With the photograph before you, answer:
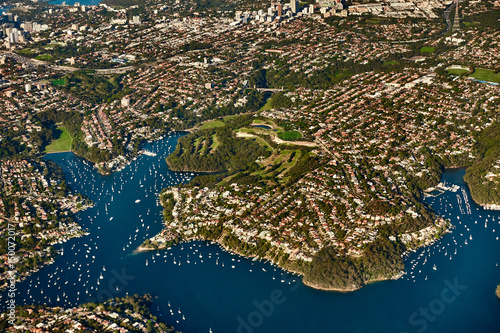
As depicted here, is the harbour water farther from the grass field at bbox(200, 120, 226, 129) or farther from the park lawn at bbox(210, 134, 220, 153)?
the grass field at bbox(200, 120, 226, 129)

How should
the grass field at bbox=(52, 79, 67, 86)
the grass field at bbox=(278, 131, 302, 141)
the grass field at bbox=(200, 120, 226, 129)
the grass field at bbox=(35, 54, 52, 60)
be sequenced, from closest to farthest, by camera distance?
1. the grass field at bbox=(278, 131, 302, 141)
2. the grass field at bbox=(200, 120, 226, 129)
3. the grass field at bbox=(52, 79, 67, 86)
4. the grass field at bbox=(35, 54, 52, 60)

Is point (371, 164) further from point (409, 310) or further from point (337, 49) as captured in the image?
point (337, 49)

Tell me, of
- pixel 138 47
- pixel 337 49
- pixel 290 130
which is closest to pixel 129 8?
pixel 138 47

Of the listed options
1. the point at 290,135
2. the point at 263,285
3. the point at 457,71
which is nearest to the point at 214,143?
the point at 290,135

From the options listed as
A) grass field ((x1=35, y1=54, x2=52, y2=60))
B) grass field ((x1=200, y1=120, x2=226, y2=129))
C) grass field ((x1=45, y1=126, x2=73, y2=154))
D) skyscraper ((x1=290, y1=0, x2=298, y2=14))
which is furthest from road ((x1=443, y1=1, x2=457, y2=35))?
grass field ((x1=35, y1=54, x2=52, y2=60))

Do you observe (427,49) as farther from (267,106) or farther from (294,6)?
(294,6)
